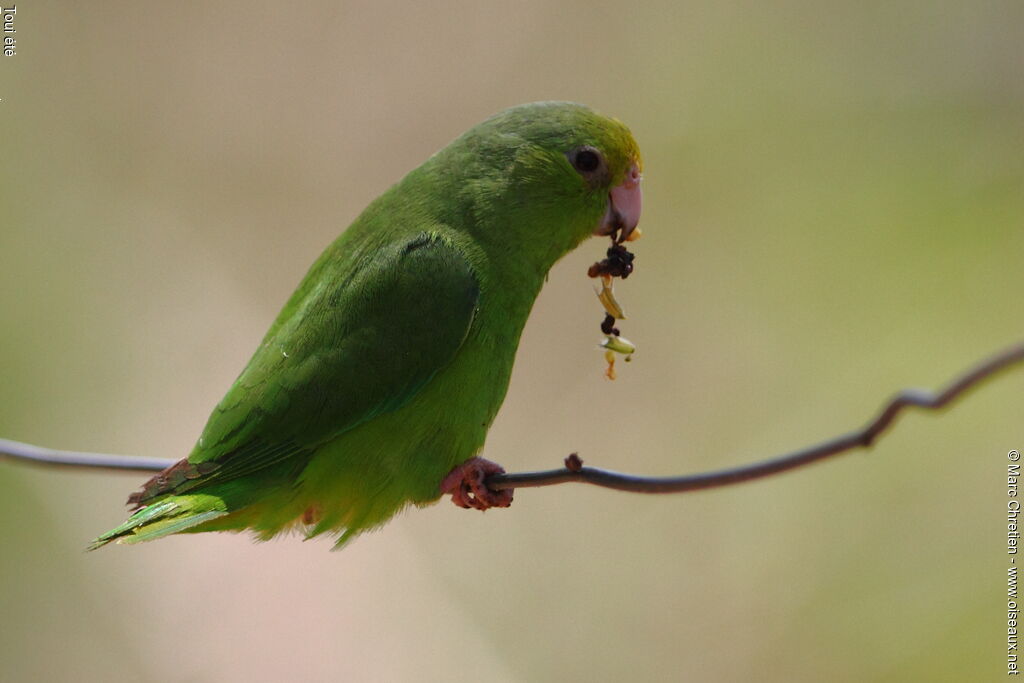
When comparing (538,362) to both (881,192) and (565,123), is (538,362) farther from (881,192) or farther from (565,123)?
(565,123)

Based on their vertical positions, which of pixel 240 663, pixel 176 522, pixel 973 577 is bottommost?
pixel 240 663

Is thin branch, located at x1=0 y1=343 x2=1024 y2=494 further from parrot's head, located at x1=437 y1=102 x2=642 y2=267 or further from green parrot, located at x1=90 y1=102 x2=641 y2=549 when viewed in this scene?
parrot's head, located at x1=437 y1=102 x2=642 y2=267

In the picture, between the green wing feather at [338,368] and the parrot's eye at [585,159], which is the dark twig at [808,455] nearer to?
the green wing feather at [338,368]

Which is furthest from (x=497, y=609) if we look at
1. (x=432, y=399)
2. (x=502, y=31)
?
(x=502, y=31)

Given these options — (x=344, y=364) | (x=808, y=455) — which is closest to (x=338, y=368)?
(x=344, y=364)

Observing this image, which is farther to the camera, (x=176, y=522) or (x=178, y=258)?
(x=178, y=258)

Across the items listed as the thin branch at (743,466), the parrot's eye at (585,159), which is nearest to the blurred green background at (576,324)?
the parrot's eye at (585,159)
